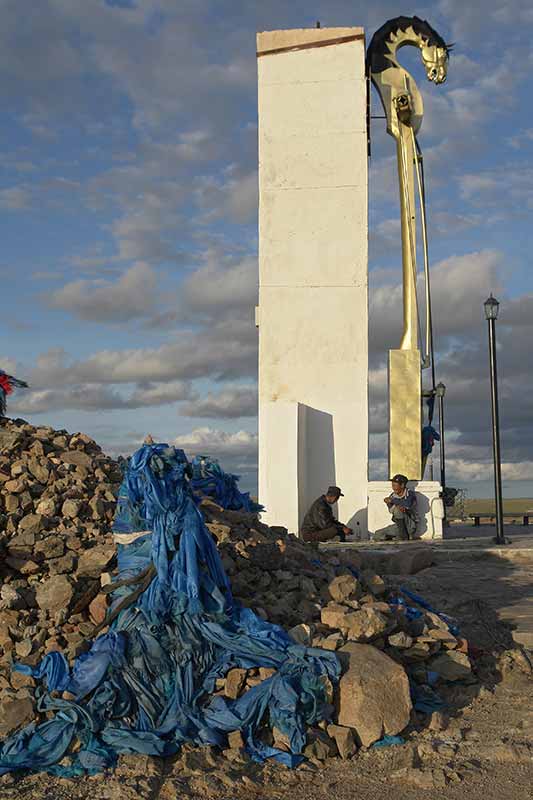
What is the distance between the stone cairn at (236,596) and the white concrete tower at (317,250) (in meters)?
5.50

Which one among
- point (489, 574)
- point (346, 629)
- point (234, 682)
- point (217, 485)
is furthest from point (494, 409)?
point (234, 682)

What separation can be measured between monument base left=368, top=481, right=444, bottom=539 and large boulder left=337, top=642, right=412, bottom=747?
25.2 feet

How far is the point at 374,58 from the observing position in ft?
47.2

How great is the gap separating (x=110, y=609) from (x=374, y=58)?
11.9 metres

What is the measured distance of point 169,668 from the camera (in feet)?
16.9

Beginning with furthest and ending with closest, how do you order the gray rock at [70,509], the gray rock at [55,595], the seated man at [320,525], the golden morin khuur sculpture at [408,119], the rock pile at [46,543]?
the golden morin khuur sculpture at [408,119], the seated man at [320,525], the gray rock at [70,509], the gray rock at [55,595], the rock pile at [46,543]

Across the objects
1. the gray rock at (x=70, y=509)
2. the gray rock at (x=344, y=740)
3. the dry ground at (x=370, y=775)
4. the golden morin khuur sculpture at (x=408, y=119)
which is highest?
the golden morin khuur sculpture at (x=408, y=119)

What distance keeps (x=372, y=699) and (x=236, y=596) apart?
1.40 m

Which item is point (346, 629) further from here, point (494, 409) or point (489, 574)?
point (494, 409)

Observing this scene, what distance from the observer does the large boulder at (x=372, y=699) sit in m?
4.89

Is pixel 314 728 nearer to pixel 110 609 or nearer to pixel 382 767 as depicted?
pixel 382 767

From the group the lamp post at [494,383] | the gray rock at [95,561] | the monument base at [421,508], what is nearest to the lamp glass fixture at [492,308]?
the lamp post at [494,383]

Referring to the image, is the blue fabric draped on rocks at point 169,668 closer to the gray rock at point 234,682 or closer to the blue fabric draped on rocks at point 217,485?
the gray rock at point 234,682

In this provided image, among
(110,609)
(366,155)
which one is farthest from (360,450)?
(110,609)
